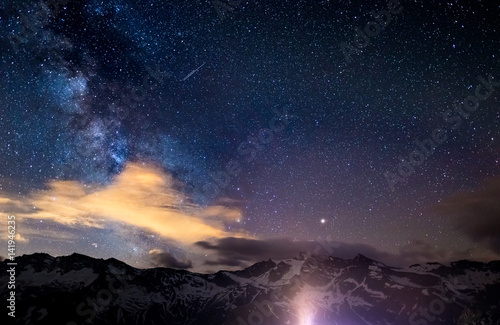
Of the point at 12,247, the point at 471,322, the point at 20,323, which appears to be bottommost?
the point at 20,323

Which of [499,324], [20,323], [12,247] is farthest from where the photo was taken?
[20,323]

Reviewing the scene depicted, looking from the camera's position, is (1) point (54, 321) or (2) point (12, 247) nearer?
(2) point (12, 247)

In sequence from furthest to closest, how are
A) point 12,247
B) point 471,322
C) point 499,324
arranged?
1. point 499,324
2. point 12,247
3. point 471,322

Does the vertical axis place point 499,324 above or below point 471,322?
below

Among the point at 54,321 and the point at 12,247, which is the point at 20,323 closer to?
the point at 54,321

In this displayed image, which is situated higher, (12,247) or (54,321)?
(12,247)

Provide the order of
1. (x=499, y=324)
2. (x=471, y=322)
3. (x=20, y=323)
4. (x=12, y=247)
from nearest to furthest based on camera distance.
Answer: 1. (x=471, y=322)
2. (x=12, y=247)
3. (x=499, y=324)
4. (x=20, y=323)

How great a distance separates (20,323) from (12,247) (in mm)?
215924

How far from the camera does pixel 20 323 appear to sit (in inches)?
7790

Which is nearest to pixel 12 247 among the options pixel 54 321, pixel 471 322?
pixel 471 322

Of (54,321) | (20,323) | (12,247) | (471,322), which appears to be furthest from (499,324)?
(20,323)

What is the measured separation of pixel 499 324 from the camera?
18088 cm

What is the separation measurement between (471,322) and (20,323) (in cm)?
24981

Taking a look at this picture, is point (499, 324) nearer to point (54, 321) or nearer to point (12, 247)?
point (12, 247)
